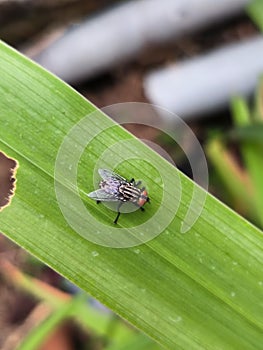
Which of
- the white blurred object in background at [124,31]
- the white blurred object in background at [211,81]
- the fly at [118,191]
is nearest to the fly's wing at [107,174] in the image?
the fly at [118,191]

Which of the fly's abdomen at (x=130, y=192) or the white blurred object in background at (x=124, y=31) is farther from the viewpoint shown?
the white blurred object in background at (x=124, y=31)


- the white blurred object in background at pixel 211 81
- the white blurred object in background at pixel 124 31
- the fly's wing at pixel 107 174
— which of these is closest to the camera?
the fly's wing at pixel 107 174

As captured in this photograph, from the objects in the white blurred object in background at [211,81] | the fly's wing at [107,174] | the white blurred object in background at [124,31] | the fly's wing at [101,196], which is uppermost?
the fly's wing at [107,174]

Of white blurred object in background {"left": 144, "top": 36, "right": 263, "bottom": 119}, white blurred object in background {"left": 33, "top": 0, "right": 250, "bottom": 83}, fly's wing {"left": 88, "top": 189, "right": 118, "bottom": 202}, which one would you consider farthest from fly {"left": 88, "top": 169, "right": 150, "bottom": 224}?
white blurred object in background {"left": 33, "top": 0, "right": 250, "bottom": 83}

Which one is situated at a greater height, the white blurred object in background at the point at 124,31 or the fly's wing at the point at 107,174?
the fly's wing at the point at 107,174

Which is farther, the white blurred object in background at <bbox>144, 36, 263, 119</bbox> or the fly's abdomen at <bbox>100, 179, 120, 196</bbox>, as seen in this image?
the white blurred object in background at <bbox>144, 36, 263, 119</bbox>

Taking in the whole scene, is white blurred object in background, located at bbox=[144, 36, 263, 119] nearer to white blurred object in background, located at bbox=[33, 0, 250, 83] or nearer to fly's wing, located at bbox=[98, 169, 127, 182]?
white blurred object in background, located at bbox=[33, 0, 250, 83]

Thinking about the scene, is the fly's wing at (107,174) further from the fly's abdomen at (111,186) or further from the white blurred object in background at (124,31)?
the white blurred object in background at (124,31)

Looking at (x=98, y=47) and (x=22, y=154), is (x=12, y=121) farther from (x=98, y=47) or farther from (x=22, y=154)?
(x=98, y=47)
